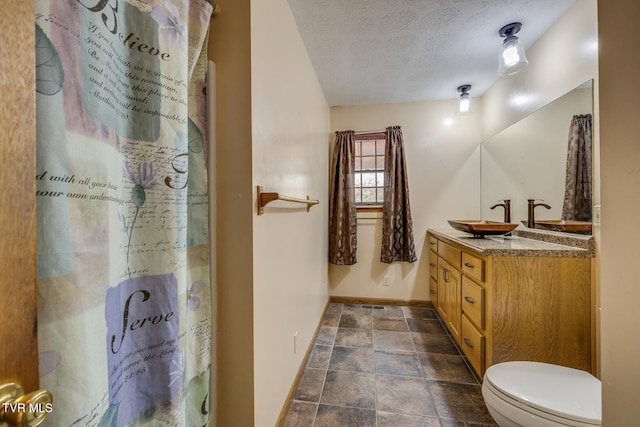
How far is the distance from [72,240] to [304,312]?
1616mm

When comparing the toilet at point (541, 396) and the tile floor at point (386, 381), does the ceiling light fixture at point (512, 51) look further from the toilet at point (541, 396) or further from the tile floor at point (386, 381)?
the tile floor at point (386, 381)

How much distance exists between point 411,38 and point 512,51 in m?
0.70

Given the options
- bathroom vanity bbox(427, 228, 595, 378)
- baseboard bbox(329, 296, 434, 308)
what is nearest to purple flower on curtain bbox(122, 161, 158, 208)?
bathroom vanity bbox(427, 228, 595, 378)

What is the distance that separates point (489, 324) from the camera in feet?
5.12

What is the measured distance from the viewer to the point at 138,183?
0.72m

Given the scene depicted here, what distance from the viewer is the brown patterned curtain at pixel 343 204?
118 inches

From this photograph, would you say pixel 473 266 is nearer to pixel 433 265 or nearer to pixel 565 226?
pixel 565 226

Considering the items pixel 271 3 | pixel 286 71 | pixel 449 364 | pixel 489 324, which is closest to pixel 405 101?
pixel 286 71

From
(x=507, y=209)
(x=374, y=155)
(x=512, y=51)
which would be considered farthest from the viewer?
(x=374, y=155)

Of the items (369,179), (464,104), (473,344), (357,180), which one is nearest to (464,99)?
(464,104)

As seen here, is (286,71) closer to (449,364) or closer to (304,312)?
(304,312)

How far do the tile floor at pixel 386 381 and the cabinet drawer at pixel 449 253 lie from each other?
698 mm

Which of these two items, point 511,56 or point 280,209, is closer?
point 280,209

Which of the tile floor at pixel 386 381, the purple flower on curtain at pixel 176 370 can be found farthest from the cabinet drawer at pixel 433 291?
the purple flower on curtain at pixel 176 370
